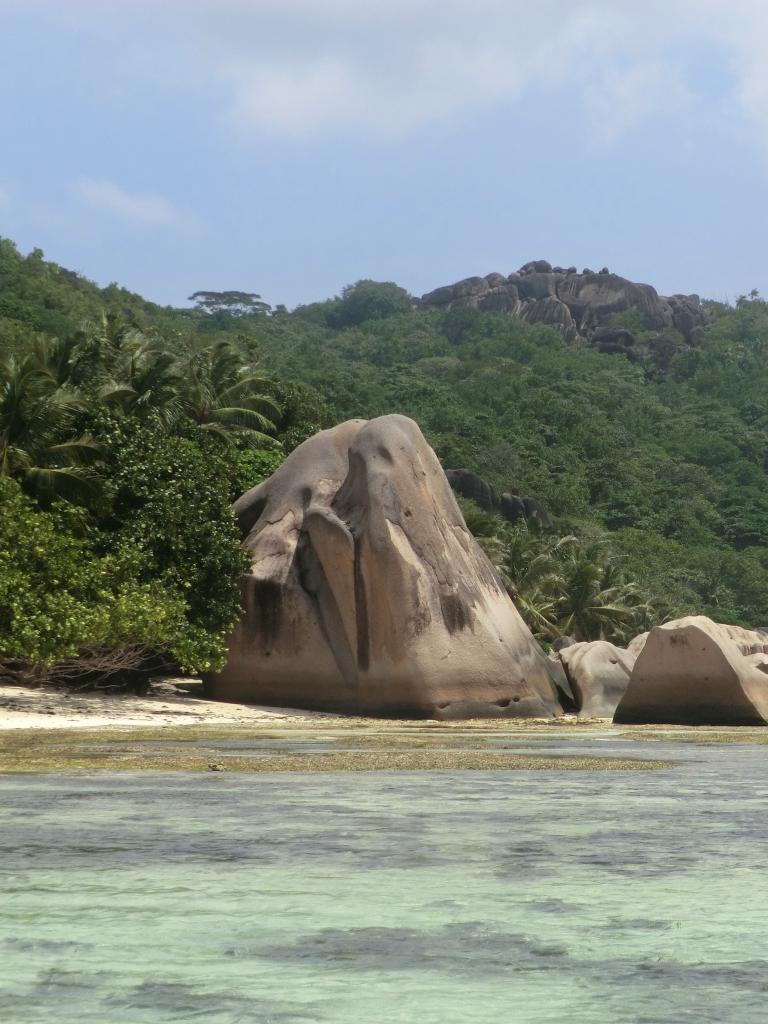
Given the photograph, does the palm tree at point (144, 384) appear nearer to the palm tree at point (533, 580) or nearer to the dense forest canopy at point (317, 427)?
the dense forest canopy at point (317, 427)

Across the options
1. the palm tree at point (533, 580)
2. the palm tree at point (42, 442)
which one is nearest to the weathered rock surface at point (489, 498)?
the palm tree at point (533, 580)

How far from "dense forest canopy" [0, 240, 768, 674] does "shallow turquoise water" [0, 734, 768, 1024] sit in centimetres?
1494

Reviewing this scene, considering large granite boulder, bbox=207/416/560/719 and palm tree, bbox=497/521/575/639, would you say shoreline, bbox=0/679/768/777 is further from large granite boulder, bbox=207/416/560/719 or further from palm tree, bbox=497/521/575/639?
palm tree, bbox=497/521/575/639

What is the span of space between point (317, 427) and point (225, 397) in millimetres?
2685

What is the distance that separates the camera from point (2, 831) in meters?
4.93

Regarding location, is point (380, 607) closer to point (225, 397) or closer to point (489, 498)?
point (225, 397)

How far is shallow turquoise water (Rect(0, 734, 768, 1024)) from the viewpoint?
243cm

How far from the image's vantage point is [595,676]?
1021 inches

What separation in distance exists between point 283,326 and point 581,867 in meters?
97.9

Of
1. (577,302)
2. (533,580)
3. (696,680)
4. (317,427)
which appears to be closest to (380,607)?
(696,680)

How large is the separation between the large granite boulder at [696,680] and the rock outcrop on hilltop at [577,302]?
306 feet

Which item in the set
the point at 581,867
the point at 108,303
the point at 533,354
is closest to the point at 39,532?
the point at 581,867

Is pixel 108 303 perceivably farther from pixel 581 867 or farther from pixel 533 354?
pixel 581 867

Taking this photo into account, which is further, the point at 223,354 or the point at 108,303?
the point at 108,303
